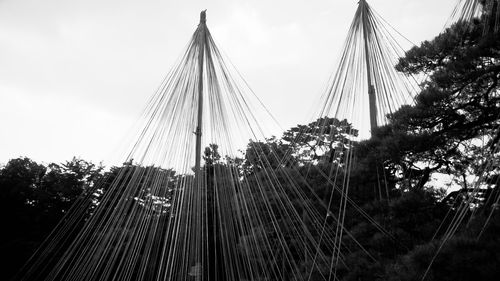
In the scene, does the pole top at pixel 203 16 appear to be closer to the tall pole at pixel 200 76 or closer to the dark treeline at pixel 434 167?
the tall pole at pixel 200 76

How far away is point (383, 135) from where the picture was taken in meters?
4.99

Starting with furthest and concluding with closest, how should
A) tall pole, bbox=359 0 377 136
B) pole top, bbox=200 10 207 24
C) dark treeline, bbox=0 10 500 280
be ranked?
pole top, bbox=200 10 207 24 → tall pole, bbox=359 0 377 136 → dark treeline, bbox=0 10 500 280

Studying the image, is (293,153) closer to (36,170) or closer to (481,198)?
(481,198)

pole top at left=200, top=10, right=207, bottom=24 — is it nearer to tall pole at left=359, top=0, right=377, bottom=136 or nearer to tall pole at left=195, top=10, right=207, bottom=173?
tall pole at left=195, top=10, right=207, bottom=173

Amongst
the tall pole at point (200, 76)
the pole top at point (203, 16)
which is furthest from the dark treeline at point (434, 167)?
the pole top at point (203, 16)

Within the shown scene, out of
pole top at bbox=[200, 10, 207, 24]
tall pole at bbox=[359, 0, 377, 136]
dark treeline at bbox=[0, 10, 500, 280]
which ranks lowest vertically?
dark treeline at bbox=[0, 10, 500, 280]

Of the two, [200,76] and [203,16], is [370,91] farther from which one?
[203,16]

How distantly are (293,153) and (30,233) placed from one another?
48.2ft

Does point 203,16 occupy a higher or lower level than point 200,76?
higher

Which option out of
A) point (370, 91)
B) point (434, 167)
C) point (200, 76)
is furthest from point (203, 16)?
point (434, 167)

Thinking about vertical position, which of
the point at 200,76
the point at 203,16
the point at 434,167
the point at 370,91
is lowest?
the point at 434,167

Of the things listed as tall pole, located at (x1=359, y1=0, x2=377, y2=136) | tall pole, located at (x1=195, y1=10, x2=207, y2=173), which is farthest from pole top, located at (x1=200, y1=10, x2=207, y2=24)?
tall pole, located at (x1=359, y1=0, x2=377, y2=136)

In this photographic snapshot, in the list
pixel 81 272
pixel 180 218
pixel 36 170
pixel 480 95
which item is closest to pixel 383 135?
pixel 480 95

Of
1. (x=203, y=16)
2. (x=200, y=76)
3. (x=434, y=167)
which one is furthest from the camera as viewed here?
(x=203, y=16)
